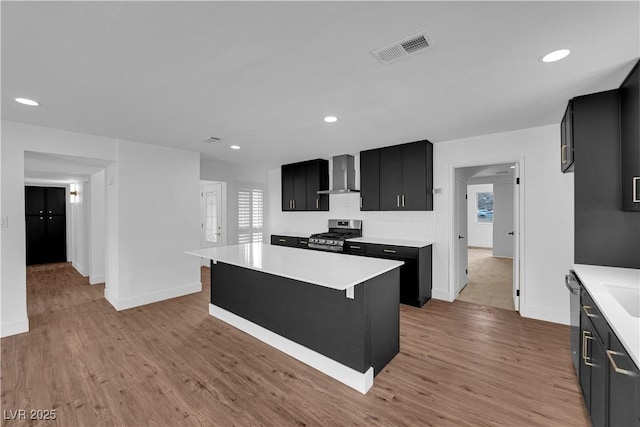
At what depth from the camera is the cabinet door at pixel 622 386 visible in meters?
1.06

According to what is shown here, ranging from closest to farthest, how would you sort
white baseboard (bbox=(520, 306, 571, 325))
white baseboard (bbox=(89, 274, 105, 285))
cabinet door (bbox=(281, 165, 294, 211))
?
white baseboard (bbox=(520, 306, 571, 325)) < white baseboard (bbox=(89, 274, 105, 285)) < cabinet door (bbox=(281, 165, 294, 211))

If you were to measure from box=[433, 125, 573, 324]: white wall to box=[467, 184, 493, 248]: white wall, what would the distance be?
6.83m

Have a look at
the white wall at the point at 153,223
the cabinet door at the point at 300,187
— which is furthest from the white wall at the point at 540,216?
the white wall at the point at 153,223

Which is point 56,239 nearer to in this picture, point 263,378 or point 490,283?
point 263,378

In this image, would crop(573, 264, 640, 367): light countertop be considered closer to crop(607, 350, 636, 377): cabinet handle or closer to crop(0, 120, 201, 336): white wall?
crop(607, 350, 636, 377): cabinet handle

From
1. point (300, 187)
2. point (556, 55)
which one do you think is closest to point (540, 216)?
point (556, 55)

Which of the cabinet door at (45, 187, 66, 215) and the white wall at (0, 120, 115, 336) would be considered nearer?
the white wall at (0, 120, 115, 336)

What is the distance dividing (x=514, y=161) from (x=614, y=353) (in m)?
2.91

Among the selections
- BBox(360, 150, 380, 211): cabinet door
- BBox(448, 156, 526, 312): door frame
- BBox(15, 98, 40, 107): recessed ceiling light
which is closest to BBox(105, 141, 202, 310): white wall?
BBox(15, 98, 40, 107): recessed ceiling light

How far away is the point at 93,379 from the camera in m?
2.29

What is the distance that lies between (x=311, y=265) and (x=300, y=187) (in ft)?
11.2

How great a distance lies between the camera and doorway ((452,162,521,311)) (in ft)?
13.3

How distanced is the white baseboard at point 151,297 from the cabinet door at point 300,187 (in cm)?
242

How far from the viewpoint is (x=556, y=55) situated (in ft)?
5.94
